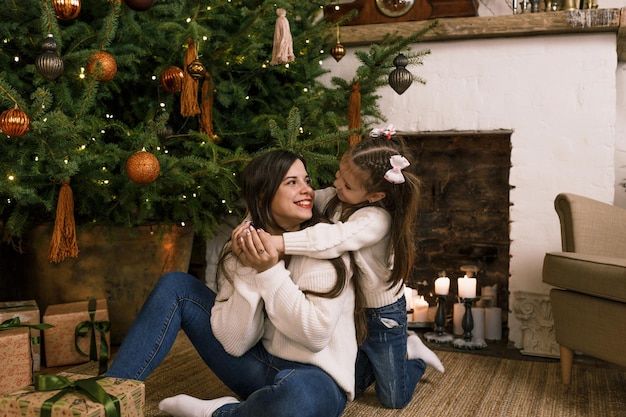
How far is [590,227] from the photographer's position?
2305 mm

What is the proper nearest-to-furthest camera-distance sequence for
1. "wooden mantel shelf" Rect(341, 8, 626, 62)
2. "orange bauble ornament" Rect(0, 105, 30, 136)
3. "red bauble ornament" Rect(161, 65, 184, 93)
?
"orange bauble ornament" Rect(0, 105, 30, 136), "red bauble ornament" Rect(161, 65, 184, 93), "wooden mantel shelf" Rect(341, 8, 626, 62)

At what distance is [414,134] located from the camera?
3021 millimetres

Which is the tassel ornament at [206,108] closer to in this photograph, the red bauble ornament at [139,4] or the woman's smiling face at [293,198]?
the red bauble ornament at [139,4]

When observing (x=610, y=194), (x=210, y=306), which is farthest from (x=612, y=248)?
(x=210, y=306)

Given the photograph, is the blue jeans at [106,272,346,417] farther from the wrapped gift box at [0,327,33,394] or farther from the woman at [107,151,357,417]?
the wrapped gift box at [0,327,33,394]

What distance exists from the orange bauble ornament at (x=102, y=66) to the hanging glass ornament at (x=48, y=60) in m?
0.13

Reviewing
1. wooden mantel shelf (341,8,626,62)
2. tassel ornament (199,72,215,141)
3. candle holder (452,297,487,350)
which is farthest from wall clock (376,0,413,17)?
candle holder (452,297,487,350)

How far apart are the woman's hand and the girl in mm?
67

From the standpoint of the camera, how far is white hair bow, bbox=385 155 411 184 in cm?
169

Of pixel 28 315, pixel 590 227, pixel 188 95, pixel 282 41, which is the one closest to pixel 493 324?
pixel 590 227

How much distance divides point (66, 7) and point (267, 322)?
108 cm

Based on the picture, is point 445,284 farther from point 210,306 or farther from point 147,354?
point 147,354

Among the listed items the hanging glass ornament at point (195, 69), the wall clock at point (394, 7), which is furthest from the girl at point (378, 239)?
the wall clock at point (394, 7)

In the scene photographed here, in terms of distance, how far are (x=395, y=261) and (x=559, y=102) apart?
1384mm
